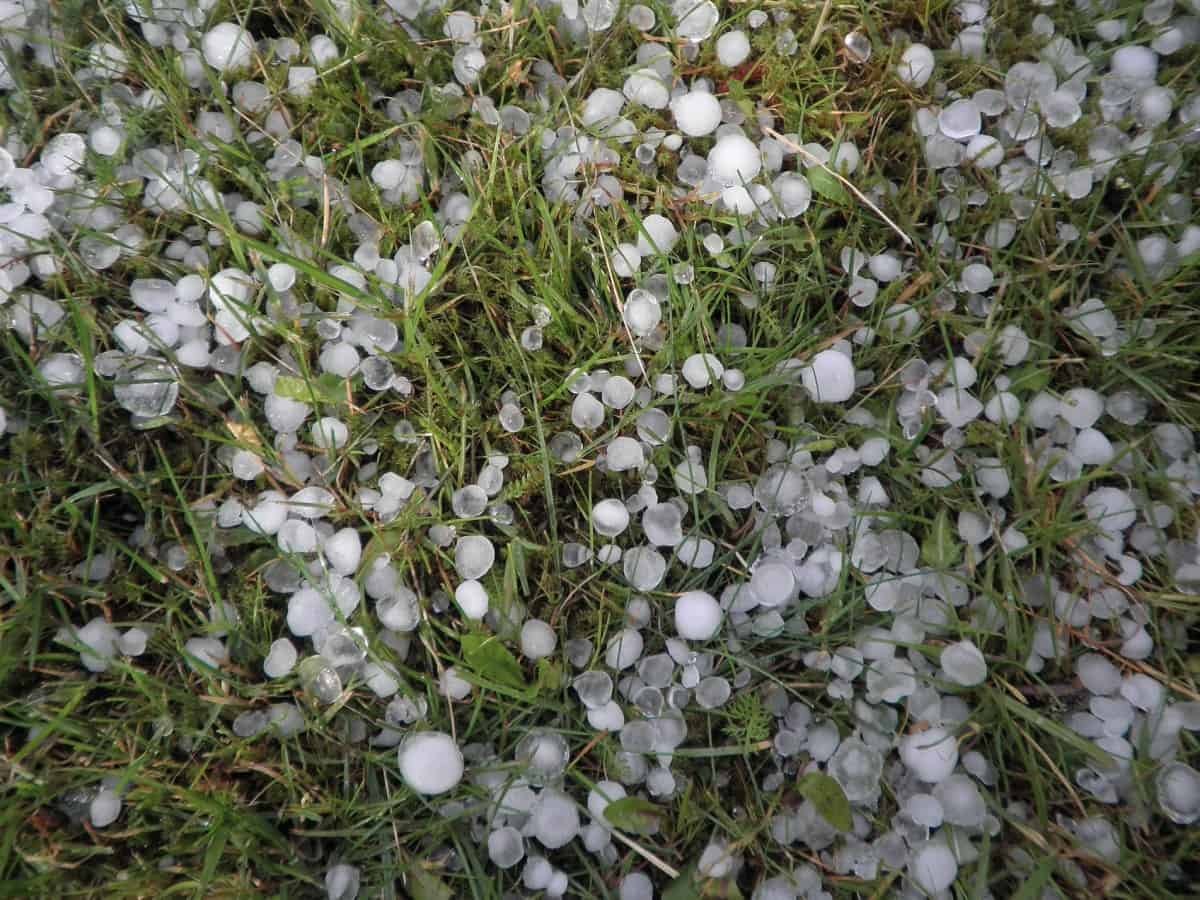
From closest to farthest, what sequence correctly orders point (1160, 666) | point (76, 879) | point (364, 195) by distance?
point (76, 879), point (1160, 666), point (364, 195)

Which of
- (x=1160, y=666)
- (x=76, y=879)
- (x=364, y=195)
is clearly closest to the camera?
(x=76, y=879)

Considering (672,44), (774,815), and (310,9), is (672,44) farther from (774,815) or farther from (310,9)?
(774,815)

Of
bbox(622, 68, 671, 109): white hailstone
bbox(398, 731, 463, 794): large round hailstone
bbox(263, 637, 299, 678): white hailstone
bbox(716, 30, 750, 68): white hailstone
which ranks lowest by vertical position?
bbox(398, 731, 463, 794): large round hailstone

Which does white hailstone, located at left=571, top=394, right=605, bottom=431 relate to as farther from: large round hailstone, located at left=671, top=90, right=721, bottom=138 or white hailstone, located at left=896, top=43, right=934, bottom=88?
white hailstone, located at left=896, top=43, right=934, bottom=88

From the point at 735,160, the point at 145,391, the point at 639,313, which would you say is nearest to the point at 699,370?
the point at 639,313

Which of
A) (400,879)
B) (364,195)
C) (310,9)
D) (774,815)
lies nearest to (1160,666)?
(774,815)

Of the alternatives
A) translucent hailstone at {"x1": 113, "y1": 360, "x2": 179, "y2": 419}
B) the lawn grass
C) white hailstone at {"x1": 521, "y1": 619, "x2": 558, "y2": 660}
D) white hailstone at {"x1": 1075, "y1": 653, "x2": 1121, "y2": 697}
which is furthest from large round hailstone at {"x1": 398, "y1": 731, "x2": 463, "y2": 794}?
white hailstone at {"x1": 1075, "y1": 653, "x2": 1121, "y2": 697}
